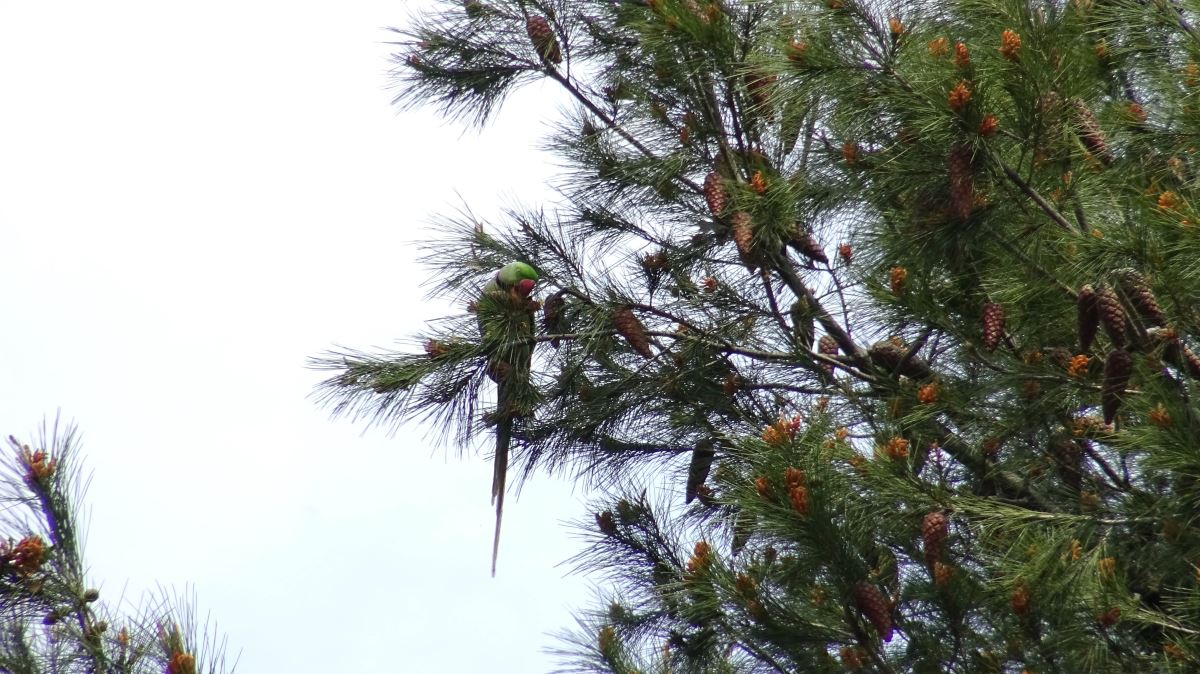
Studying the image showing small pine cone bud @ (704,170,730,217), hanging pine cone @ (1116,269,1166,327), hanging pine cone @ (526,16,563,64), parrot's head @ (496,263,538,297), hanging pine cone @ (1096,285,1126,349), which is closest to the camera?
hanging pine cone @ (1096,285,1126,349)

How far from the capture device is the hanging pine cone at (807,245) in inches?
118

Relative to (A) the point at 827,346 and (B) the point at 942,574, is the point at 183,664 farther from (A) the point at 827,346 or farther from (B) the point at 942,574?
(A) the point at 827,346

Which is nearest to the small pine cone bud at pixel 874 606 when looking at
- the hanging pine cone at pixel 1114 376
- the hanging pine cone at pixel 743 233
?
the hanging pine cone at pixel 1114 376

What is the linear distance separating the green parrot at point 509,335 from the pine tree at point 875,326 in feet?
0.17

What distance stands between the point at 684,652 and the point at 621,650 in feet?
0.65

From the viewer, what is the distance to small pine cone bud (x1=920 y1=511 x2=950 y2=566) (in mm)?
2211

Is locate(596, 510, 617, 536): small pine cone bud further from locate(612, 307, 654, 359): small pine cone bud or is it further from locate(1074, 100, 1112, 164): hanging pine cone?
locate(1074, 100, 1112, 164): hanging pine cone

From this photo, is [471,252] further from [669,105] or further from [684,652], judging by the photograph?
[684,652]

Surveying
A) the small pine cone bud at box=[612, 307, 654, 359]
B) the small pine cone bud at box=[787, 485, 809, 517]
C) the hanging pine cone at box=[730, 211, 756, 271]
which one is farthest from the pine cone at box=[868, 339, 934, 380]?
the small pine cone bud at box=[787, 485, 809, 517]

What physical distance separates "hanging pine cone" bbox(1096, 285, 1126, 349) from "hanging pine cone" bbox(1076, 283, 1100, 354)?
0.08 ft

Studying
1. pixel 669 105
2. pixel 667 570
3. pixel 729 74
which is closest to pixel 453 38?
pixel 669 105

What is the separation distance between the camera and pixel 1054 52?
2330 millimetres

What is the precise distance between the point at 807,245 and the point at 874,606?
1076mm

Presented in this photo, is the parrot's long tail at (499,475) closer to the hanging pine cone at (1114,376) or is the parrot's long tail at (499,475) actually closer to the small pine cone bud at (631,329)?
the small pine cone bud at (631,329)
